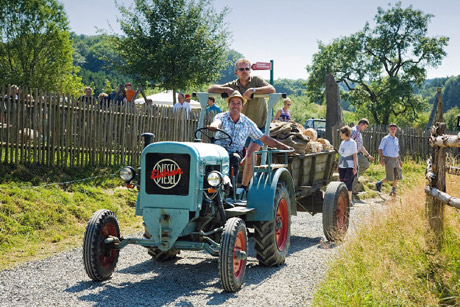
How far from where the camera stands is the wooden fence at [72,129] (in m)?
10.4

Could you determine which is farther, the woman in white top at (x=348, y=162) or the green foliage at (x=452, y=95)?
the green foliage at (x=452, y=95)

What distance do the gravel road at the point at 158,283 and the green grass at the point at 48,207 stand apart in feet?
2.48

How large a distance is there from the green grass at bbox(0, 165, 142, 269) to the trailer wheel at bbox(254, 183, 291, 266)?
2.91m

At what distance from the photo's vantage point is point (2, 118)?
33.2 feet

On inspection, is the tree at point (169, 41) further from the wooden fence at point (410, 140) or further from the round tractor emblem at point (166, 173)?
the round tractor emblem at point (166, 173)

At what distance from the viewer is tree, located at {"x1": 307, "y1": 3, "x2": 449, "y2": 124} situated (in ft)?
149

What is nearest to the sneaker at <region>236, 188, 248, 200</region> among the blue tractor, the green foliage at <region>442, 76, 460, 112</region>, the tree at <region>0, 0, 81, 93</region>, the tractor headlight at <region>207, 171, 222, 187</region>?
the blue tractor

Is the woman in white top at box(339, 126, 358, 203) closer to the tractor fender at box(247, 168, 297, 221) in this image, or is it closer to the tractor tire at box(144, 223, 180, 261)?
the tractor fender at box(247, 168, 297, 221)

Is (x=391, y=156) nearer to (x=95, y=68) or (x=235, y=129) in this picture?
(x=235, y=129)

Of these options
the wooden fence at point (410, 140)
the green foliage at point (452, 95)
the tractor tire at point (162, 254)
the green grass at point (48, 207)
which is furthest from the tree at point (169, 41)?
the green foliage at point (452, 95)

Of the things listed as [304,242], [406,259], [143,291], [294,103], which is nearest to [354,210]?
[304,242]

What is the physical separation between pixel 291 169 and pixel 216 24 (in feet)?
55.9

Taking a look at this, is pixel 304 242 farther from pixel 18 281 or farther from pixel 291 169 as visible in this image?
pixel 18 281

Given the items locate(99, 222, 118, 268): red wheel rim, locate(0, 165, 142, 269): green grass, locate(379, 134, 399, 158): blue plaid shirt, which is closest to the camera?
locate(99, 222, 118, 268): red wheel rim
